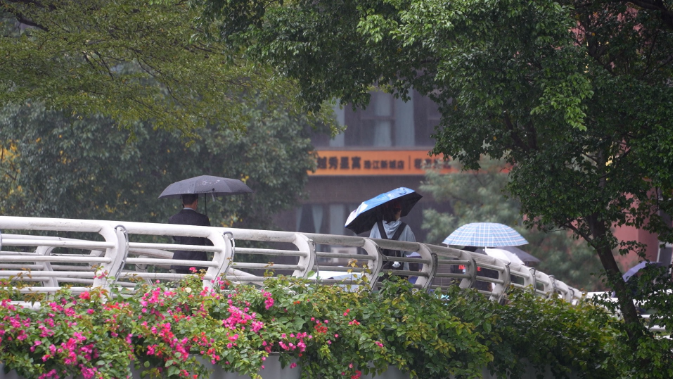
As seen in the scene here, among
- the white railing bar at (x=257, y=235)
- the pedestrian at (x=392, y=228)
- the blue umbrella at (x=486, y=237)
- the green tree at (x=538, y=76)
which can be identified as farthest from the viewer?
the blue umbrella at (x=486, y=237)

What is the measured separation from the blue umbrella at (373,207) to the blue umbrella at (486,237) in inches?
151

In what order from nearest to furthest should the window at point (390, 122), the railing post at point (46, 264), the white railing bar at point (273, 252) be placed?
the white railing bar at point (273, 252), the railing post at point (46, 264), the window at point (390, 122)

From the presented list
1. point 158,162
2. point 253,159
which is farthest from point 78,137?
point 253,159

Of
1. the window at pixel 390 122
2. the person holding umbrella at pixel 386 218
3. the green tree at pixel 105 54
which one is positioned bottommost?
the person holding umbrella at pixel 386 218

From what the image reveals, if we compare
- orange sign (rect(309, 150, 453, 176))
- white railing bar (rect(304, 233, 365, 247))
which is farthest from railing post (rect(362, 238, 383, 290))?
orange sign (rect(309, 150, 453, 176))

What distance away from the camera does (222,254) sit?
20.3 feet

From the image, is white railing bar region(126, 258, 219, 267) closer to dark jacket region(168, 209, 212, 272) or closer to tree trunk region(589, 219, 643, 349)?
dark jacket region(168, 209, 212, 272)

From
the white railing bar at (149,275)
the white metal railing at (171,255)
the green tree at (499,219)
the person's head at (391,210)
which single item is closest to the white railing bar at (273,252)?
the white metal railing at (171,255)

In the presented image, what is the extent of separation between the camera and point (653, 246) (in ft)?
76.8

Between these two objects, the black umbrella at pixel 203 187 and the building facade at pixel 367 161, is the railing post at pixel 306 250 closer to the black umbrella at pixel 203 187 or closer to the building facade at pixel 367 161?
the black umbrella at pixel 203 187

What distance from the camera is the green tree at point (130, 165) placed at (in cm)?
1970

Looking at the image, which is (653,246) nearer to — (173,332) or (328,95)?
(328,95)

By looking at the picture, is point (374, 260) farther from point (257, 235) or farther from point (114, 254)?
point (114, 254)

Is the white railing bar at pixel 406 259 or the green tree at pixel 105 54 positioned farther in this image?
the green tree at pixel 105 54
